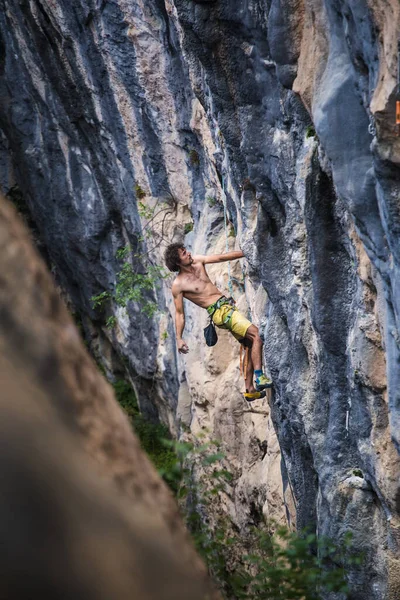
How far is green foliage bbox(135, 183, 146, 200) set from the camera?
12.1 metres

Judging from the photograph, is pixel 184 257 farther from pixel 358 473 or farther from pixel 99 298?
pixel 99 298

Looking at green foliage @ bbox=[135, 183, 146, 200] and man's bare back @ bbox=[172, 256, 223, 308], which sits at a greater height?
green foliage @ bbox=[135, 183, 146, 200]

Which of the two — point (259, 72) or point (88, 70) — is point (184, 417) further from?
point (259, 72)

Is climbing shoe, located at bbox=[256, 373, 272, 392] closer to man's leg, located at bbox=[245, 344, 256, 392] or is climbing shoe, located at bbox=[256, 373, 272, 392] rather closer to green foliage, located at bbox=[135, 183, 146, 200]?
man's leg, located at bbox=[245, 344, 256, 392]

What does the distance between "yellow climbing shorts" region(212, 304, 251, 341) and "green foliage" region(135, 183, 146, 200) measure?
15.0 ft

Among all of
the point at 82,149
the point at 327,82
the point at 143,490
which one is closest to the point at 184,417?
the point at 82,149

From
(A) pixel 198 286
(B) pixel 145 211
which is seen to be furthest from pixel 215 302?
(B) pixel 145 211

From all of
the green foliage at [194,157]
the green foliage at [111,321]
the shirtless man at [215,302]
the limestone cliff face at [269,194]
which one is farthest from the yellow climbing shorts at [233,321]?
the green foliage at [111,321]

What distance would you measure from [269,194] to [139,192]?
5964 mm

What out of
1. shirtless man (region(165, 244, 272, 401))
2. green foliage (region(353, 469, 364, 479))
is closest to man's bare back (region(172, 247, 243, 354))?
shirtless man (region(165, 244, 272, 401))

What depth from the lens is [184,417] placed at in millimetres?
12023

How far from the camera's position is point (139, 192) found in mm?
12125

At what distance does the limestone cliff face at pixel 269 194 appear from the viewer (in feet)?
14.2

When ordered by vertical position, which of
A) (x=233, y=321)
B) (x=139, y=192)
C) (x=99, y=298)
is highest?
(x=99, y=298)
